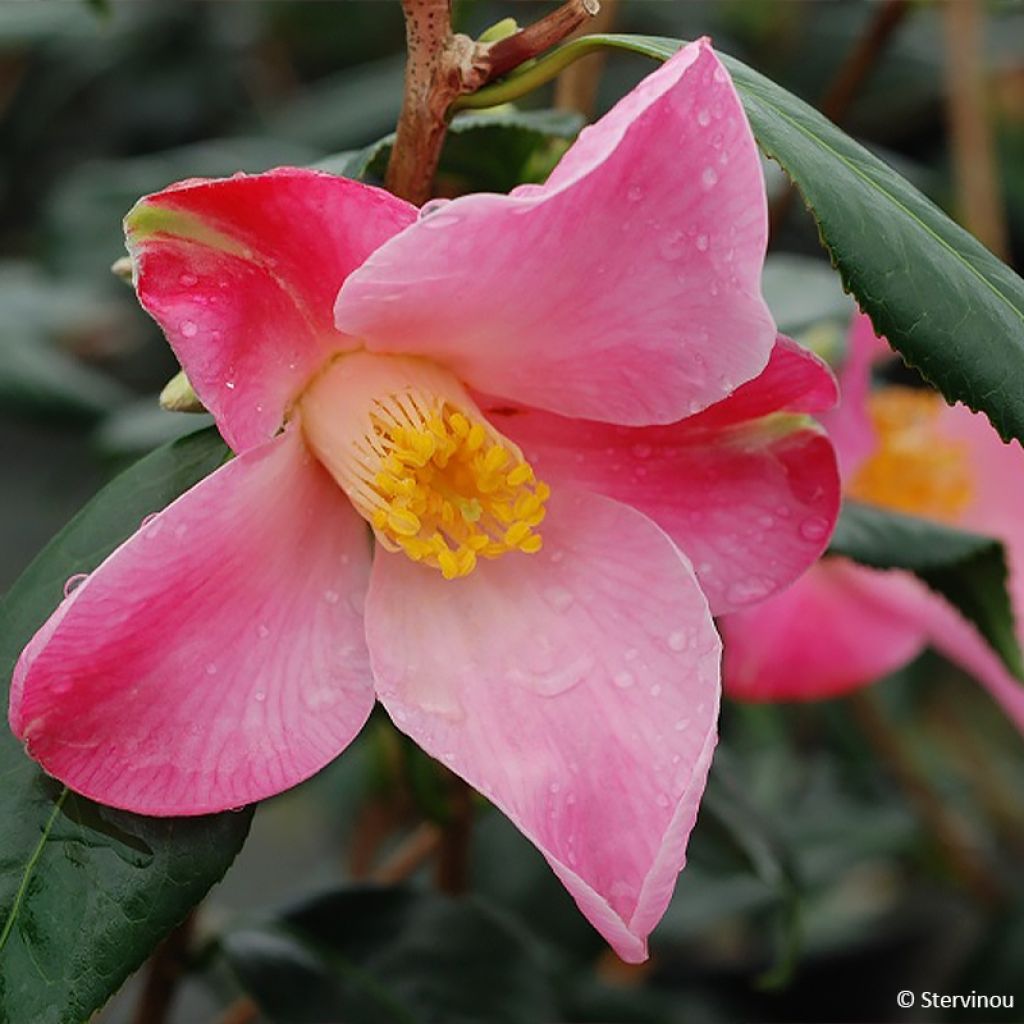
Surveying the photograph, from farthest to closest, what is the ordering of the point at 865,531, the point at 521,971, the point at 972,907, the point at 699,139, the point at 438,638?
the point at 972,907, the point at 521,971, the point at 865,531, the point at 438,638, the point at 699,139

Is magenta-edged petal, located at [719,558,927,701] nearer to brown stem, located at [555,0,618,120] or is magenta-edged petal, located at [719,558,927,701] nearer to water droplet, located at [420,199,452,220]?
brown stem, located at [555,0,618,120]

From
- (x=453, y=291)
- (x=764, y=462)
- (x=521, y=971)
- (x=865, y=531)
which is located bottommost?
(x=521, y=971)

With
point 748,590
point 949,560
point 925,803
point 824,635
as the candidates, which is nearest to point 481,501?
point 748,590

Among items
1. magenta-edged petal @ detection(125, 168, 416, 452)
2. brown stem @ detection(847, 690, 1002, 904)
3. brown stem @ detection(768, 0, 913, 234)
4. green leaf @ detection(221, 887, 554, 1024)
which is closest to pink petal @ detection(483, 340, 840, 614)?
magenta-edged petal @ detection(125, 168, 416, 452)

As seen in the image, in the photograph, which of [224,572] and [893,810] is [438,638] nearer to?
[224,572]

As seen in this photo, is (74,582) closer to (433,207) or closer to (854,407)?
(433,207)

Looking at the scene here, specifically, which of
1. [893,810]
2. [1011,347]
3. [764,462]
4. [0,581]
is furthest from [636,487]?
[0,581]

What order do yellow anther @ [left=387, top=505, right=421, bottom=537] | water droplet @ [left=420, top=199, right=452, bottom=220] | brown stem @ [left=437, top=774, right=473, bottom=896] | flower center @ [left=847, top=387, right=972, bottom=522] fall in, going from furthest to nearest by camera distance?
flower center @ [left=847, top=387, right=972, bottom=522] → brown stem @ [left=437, top=774, right=473, bottom=896] → yellow anther @ [left=387, top=505, right=421, bottom=537] → water droplet @ [left=420, top=199, right=452, bottom=220]
